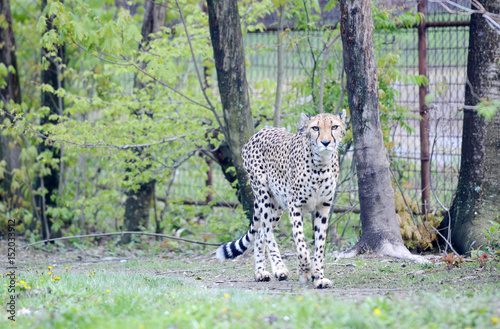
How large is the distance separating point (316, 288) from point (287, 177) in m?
1.23

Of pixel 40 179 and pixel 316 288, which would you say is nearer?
pixel 316 288

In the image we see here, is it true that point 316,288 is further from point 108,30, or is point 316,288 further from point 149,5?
point 149,5

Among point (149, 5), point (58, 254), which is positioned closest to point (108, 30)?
point (149, 5)

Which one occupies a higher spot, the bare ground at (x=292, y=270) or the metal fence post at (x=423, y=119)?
the metal fence post at (x=423, y=119)

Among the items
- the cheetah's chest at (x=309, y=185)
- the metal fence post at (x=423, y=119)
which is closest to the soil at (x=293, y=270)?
the cheetah's chest at (x=309, y=185)

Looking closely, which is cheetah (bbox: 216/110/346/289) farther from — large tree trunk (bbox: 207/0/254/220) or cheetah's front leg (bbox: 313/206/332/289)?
large tree trunk (bbox: 207/0/254/220)

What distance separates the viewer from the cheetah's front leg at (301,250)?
18.3 feet

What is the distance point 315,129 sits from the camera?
5.37m

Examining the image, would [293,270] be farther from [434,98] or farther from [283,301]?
[434,98]

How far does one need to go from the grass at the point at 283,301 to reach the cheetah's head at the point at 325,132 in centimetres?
127

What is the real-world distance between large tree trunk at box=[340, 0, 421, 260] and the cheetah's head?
1.00 meters

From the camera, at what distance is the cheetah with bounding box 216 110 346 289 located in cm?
542

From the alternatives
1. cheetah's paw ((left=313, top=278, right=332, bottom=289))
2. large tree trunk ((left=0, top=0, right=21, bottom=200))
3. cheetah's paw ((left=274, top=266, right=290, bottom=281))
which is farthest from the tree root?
large tree trunk ((left=0, top=0, right=21, bottom=200))

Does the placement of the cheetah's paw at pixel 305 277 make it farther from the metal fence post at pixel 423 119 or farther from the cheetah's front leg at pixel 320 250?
the metal fence post at pixel 423 119
